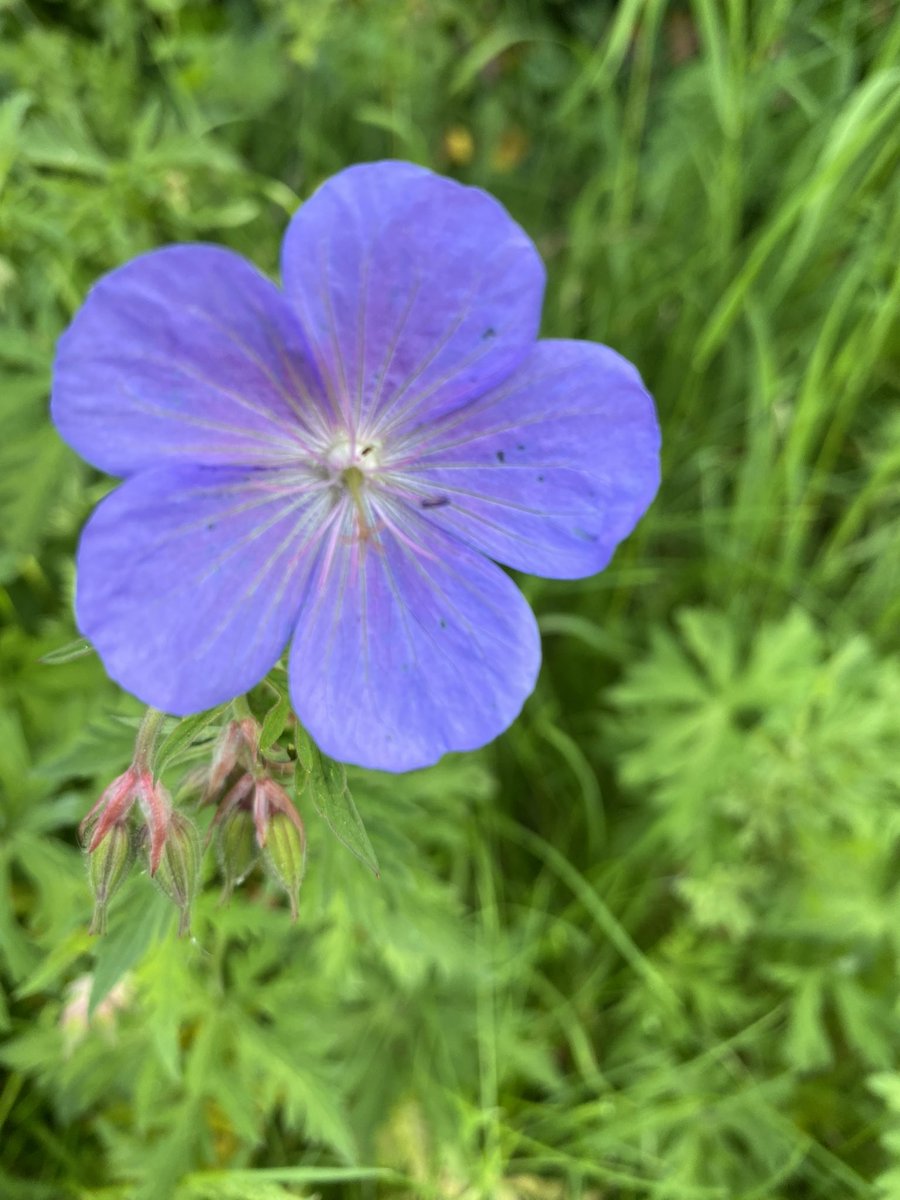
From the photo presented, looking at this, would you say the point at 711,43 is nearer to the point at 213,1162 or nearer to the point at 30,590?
the point at 30,590

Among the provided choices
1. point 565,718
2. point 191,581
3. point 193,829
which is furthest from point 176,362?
point 565,718

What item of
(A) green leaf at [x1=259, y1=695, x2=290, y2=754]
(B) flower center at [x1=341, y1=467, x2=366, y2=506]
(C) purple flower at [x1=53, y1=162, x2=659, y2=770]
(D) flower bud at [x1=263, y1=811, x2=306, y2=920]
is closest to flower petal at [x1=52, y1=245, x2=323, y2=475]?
(C) purple flower at [x1=53, y1=162, x2=659, y2=770]

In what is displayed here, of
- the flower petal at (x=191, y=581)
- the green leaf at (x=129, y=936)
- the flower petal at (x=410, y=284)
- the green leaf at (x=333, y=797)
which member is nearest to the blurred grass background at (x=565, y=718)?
the green leaf at (x=129, y=936)

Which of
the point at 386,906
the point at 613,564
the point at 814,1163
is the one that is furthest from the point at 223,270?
the point at 814,1163

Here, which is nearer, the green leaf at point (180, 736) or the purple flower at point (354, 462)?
the purple flower at point (354, 462)

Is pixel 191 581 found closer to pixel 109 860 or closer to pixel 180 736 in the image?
pixel 180 736

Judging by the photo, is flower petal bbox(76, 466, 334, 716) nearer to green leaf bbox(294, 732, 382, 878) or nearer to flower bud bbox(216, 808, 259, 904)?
green leaf bbox(294, 732, 382, 878)

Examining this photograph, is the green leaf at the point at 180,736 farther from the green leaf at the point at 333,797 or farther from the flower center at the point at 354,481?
the flower center at the point at 354,481
